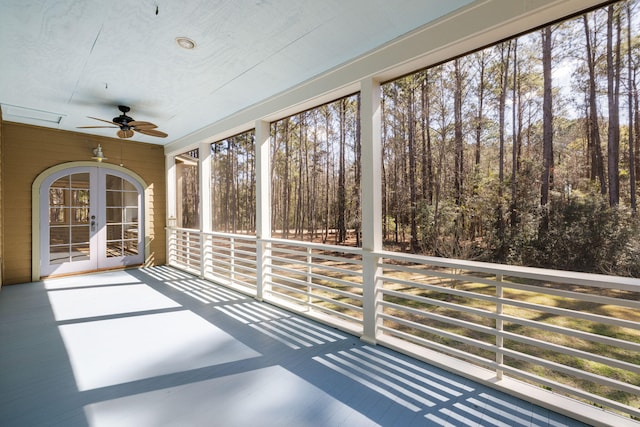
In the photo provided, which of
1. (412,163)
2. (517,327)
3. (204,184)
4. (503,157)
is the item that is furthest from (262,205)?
(517,327)

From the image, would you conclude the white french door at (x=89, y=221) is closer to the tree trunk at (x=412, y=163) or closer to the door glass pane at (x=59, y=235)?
the door glass pane at (x=59, y=235)

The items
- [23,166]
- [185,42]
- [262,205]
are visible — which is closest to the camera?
[185,42]

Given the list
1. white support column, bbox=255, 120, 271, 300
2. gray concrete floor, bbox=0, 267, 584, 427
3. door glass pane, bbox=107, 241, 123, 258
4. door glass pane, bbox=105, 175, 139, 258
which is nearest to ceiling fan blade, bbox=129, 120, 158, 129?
white support column, bbox=255, 120, 271, 300

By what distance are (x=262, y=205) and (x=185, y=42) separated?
2046 millimetres

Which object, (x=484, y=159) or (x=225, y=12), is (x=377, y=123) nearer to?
(x=225, y=12)

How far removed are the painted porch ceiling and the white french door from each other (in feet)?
5.73

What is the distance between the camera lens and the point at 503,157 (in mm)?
3957

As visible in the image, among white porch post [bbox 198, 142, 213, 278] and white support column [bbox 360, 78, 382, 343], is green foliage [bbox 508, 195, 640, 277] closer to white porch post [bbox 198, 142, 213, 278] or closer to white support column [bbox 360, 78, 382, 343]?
white support column [bbox 360, 78, 382, 343]

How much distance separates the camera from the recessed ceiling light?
7.73 ft

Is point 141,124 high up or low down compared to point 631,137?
up

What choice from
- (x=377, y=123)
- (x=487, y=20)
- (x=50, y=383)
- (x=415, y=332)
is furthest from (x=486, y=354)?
(x=50, y=383)

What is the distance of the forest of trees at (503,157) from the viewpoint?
2.85 meters

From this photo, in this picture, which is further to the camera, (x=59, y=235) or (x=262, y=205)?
(x=59, y=235)

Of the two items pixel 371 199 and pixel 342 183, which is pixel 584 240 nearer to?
pixel 371 199
